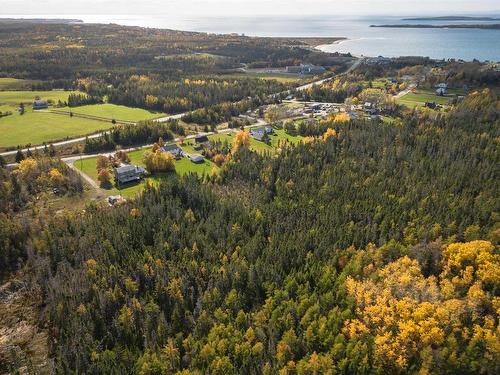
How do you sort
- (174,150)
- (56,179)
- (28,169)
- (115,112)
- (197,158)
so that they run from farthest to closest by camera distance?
(115,112), (174,150), (197,158), (28,169), (56,179)

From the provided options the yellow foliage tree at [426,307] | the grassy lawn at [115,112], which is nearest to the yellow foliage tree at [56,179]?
the grassy lawn at [115,112]

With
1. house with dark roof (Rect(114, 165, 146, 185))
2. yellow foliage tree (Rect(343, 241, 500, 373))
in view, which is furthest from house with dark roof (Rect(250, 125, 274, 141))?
yellow foliage tree (Rect(343, 241, 500, 373))

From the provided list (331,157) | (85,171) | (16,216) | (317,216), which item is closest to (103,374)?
(317,216)

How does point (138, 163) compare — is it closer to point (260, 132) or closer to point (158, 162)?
point (158, 162)

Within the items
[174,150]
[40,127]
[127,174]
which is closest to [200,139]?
[174,150]

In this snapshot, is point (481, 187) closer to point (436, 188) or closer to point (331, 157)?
point (436, 188)

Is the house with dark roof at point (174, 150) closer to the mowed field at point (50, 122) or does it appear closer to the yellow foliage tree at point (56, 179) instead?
the yellow foliage tree at point (56, 179)
